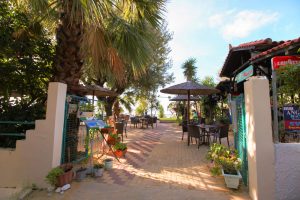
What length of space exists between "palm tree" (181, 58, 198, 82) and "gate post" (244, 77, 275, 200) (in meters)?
18.1

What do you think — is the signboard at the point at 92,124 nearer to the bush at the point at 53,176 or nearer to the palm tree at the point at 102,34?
the palm tree at the point at 102,34

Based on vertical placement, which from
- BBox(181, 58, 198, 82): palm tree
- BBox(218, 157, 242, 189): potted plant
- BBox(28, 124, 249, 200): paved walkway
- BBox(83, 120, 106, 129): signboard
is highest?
BBox(181, 58, 198, 82): palm tree

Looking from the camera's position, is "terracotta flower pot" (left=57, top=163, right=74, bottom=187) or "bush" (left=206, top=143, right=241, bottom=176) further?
"bush" (left=206, top=143, right=241, bottom=176)

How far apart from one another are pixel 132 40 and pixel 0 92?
3419 mm

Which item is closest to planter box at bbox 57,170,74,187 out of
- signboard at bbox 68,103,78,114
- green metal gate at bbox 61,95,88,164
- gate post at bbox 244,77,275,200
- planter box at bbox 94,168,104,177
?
green metal gate at bbox 61,95,88,164

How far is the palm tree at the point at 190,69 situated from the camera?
829 inches

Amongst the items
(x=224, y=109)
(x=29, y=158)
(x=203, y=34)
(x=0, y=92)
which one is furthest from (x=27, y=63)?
(x=224, y=109)

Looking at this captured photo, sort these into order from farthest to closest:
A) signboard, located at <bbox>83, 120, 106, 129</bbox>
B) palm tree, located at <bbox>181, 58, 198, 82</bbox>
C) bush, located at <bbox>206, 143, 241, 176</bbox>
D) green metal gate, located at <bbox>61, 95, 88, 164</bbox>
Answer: palm tree, located at <bbox>181, 58, 198, 82</bbox> → signboard, located at <bbox>83, 120, 106, 129</bbox> → green metal gate, located at <bbox>61, 95, 88, 164</bbox> → bush, located at <bbox>206, 143, 241, 176</bbox>

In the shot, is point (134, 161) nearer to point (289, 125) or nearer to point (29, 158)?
point (29, 158)

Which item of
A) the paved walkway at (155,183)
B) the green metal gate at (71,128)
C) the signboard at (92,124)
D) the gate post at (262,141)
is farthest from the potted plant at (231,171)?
the green metal gate at (71,128)

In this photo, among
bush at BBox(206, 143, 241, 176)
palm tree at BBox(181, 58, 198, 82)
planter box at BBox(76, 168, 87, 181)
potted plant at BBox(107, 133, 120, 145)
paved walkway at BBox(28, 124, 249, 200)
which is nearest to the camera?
paved walkway at BBox(28, 124, 249, 200)

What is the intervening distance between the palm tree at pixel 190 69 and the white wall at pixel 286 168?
18178mm

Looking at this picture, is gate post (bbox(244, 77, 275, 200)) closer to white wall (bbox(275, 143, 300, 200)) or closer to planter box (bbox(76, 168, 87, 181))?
white wall (bbox(275, 143, 300, 200))

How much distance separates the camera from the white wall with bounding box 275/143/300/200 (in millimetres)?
3139
